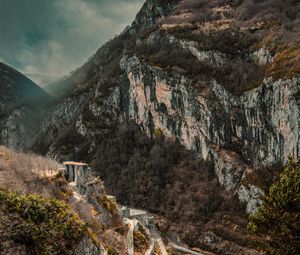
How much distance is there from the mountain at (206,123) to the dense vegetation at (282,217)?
315ft

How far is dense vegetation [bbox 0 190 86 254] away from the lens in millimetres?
21859

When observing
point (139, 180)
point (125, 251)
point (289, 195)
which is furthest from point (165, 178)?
point (289, 195)

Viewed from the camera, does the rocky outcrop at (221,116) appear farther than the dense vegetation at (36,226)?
Yes

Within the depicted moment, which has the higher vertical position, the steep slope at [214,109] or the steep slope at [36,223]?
the steep slope at [214,109]

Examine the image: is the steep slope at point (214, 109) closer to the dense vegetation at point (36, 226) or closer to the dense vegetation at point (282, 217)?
the dense vegetation at point (282, 217)

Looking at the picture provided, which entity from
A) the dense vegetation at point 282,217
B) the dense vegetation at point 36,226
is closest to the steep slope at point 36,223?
the dense vegetation at point 36,226

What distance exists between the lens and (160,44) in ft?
630

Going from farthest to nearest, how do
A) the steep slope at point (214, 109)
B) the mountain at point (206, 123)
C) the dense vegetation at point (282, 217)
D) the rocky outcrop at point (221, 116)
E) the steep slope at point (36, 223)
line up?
the steep slope at point (214, 109), the mountain at point (206, 123), the rocky outcrop at point (221, 116), the dense vegetation at point (282, 217), the steep slope at point (36, 223)

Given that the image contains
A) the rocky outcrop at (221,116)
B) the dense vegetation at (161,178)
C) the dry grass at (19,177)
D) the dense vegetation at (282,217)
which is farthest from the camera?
the dense vegetation at (161,178)

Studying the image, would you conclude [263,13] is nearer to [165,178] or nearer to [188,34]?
[188,34]

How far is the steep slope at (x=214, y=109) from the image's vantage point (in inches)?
5399

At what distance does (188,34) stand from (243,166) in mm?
66688

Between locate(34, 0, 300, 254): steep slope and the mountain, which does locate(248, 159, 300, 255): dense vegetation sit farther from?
locate(34, 0, 300, 254): steep slope

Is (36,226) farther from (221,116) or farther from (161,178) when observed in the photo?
(161,178)
